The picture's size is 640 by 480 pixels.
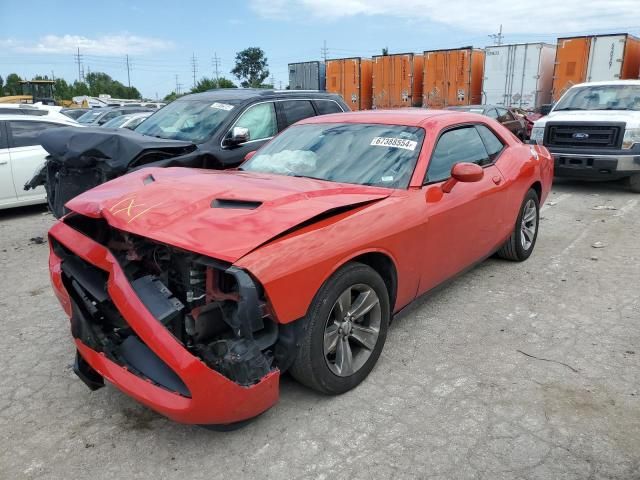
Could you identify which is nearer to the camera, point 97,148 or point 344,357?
point 344,357

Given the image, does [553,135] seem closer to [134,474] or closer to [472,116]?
[472,116]

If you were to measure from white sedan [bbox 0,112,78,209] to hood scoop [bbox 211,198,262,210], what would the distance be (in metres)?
5.97

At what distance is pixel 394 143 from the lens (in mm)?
3711

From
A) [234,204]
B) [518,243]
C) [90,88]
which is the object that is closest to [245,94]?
[518,243]

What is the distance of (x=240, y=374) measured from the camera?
7.76 feet

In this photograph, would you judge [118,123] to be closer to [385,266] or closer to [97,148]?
[97,148]

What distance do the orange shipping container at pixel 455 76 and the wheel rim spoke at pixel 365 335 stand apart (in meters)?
18.8

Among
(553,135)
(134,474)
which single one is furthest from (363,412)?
(553,135)

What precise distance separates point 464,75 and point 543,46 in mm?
3016

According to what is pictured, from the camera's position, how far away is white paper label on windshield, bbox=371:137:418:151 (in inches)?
144

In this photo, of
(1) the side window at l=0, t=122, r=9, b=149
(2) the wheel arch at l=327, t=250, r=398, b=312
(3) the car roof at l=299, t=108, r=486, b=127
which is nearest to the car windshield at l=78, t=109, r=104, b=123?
(1) the side window at l=0, t=122, r=9, b=149

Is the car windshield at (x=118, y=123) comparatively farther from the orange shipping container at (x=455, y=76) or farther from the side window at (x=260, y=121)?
the orange shipping container at (x=455, y=76)

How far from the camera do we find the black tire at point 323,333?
8.66 ft

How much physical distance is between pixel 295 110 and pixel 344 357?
4.85 meters
